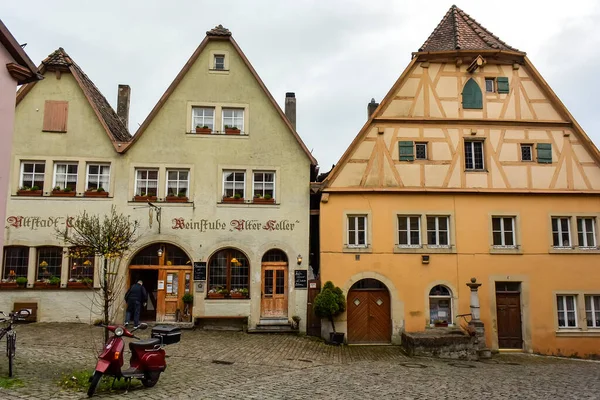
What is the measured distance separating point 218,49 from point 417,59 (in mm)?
7572

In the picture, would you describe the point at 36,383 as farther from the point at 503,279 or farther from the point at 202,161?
the point at 503,279

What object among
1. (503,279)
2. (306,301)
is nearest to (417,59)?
(503,279)

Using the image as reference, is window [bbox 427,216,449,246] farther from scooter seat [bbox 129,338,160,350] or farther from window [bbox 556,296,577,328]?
scooter seat [bbox 129,338,160,350]

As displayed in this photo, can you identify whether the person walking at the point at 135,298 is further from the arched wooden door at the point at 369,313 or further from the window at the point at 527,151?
the window at the point at 527,151

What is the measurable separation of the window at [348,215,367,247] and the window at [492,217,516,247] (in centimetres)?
479

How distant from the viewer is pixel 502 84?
60.8 feet

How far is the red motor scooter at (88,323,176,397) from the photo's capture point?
826 centimetres

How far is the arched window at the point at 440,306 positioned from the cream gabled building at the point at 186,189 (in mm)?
4601

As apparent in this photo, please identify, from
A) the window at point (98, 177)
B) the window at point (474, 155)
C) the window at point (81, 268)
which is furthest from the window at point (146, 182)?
the window at point (474, 155)

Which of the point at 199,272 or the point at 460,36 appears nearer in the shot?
the point at 199,272

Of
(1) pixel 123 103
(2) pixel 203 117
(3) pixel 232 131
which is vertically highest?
(1) pixel 123 103

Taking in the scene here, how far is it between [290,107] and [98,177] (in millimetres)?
8413

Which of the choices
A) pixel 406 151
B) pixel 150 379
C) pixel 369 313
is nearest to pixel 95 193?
pixel 150 379

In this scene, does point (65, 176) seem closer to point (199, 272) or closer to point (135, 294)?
point (135, 294)
